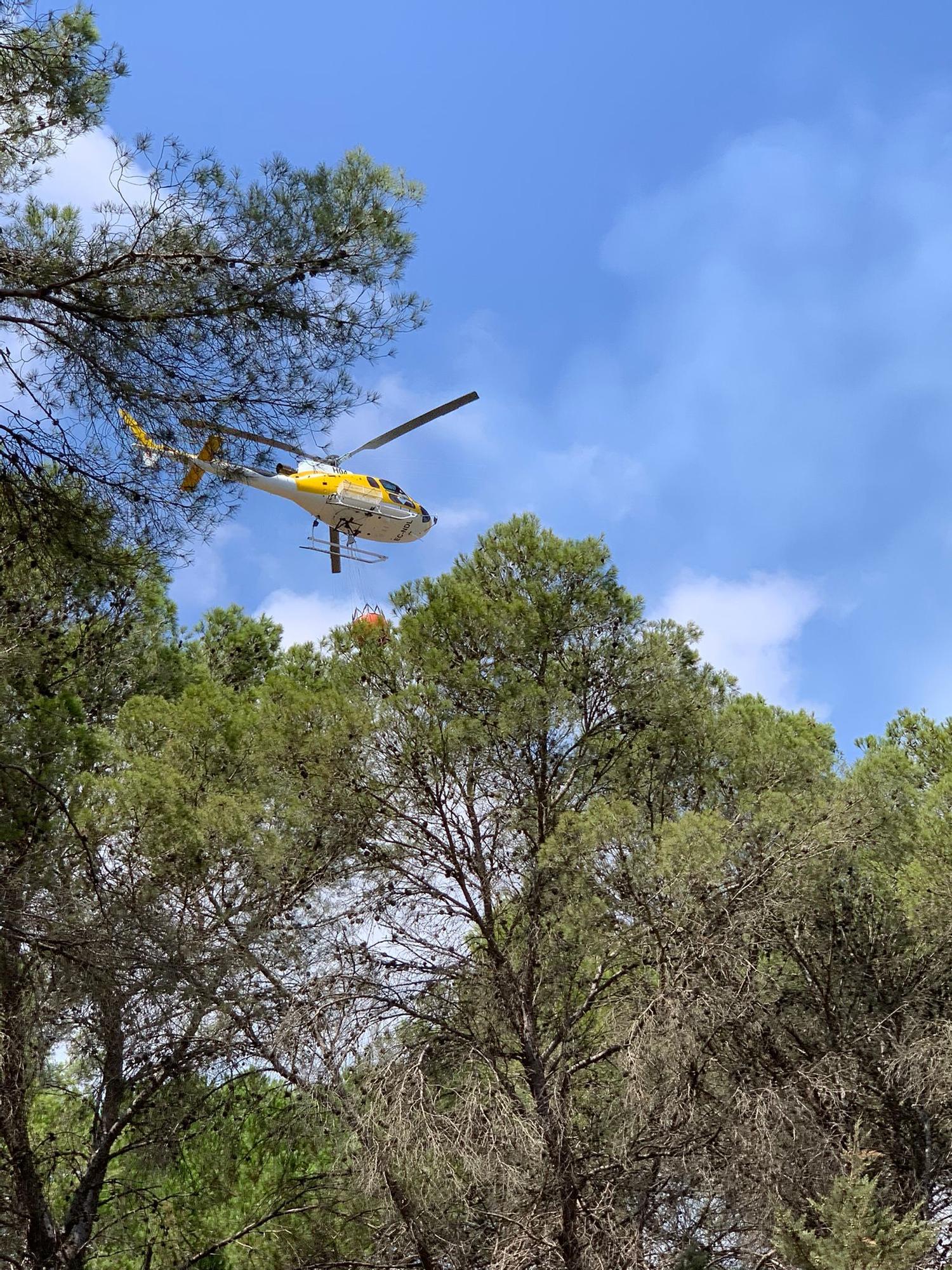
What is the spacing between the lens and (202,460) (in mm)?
6680

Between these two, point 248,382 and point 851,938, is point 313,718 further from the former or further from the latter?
point 851,938

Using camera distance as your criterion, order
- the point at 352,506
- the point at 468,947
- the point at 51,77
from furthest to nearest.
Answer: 1. the point at 352,506
2. the point at 468,947
3. the point at 51,77

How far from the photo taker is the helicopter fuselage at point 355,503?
17.7 meters

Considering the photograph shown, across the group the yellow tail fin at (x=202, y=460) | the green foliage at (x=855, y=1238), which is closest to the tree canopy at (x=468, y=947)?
the green foliage at (x=855, y=1238)

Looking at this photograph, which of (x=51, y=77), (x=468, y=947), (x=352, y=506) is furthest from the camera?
(x=352, y=506)

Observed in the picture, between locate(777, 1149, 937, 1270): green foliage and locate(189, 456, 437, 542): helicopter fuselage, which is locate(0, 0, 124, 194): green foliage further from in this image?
locate(189, 456, 437, 542): helicopter fuselage

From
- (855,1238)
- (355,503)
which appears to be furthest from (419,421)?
(855,1238)

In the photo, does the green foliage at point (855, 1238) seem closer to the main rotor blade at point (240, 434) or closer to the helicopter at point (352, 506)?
the main rotor blade at point (240, 434)

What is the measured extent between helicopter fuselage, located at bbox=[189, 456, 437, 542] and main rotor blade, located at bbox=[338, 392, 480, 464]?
8.05ft

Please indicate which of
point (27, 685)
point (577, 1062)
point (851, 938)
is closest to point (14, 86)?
point (27, 685)

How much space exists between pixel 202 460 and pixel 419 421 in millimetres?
7224

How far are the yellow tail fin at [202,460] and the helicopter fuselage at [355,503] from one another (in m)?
10.1

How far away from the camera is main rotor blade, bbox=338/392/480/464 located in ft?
41.9

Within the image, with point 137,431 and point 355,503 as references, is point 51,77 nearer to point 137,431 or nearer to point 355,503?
point 137,431
